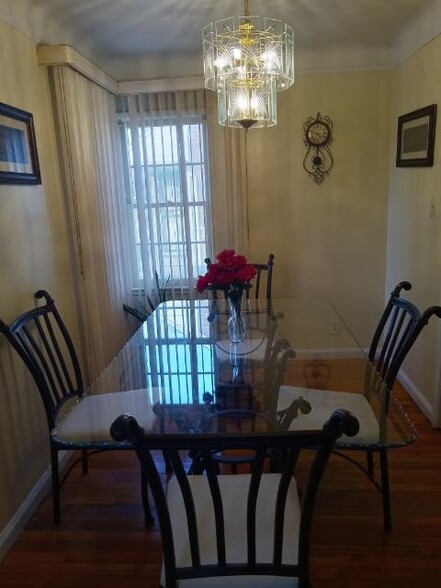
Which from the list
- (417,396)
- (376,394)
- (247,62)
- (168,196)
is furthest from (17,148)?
(417,396)

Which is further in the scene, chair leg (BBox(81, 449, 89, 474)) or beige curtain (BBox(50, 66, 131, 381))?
beige curtain (BBox(50, 66, 131, 381))

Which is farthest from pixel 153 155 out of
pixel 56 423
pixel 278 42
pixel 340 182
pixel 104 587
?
pixel 104 587

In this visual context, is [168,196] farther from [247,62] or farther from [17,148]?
[247,62]

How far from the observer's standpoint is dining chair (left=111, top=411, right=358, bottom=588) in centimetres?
104

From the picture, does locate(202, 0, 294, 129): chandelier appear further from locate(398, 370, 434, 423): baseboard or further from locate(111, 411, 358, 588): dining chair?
locate(398, 370, 434, 423): baseboard

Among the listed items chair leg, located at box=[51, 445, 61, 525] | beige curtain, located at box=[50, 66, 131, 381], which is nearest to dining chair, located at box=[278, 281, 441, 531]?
chair leg, located at box=[51, 445, 61, 525]

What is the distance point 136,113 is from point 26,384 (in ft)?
7.29

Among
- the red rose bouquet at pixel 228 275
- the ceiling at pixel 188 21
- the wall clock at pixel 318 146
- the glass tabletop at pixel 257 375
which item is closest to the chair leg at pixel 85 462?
the glass tabletop at pixel 257 375

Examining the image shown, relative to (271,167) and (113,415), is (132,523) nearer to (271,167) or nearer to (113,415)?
(113,415)

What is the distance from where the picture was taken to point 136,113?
11.2ft

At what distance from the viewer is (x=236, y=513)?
1.40 metres

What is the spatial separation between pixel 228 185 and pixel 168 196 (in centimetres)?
49

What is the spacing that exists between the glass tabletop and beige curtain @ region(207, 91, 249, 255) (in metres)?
1.00

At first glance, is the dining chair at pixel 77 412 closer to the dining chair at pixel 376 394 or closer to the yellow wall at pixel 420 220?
the dining chair at pixel 376 394
